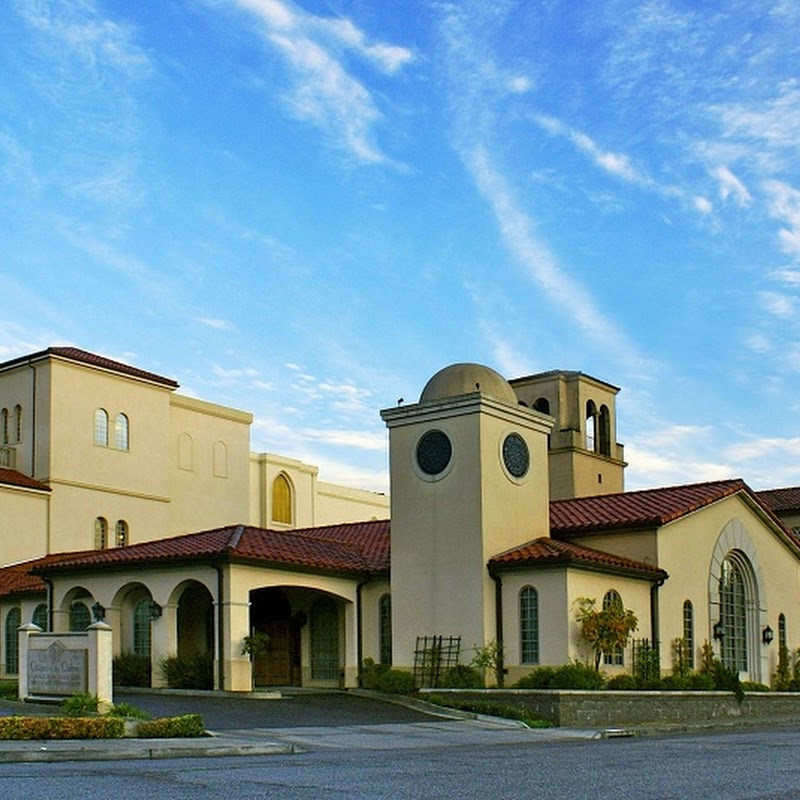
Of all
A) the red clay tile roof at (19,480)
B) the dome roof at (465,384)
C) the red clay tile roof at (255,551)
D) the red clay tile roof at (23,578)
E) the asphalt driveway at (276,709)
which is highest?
the dome roof at (465,384)

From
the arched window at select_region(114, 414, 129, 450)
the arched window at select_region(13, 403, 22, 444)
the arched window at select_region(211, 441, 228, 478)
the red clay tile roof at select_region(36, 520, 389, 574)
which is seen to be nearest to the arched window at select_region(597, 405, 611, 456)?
the arched window at select_region(211, 441, 228, 478)

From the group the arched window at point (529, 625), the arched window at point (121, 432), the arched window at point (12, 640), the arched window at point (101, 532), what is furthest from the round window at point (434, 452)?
the arched window at point (121, 432)

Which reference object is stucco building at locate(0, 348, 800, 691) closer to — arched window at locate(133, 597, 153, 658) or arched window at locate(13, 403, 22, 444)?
arched window at locate(133, 597, 153, 658)

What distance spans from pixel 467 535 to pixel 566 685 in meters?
4.33

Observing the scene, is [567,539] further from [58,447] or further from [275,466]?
[275,466]

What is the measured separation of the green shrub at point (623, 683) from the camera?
2736 cm

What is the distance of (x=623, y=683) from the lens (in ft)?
90.4

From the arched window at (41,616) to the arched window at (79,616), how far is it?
159 cm

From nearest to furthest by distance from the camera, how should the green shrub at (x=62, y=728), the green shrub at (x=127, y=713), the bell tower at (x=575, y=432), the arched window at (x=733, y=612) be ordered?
the green shrub at (x=62, y=728) < the green shrub at (x=127, y=713) < the arched window at (x=733, y=612) < the bell tower at (x=575, y=432)

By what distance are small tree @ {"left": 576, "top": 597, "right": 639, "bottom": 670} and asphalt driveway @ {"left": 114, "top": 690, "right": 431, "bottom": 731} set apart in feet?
13.9

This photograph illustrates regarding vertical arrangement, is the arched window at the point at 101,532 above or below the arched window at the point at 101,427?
below

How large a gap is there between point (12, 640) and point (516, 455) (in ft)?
52.7

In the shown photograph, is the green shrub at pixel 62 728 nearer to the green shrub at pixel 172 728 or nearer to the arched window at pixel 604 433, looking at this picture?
the green shrub at pixel 172 728

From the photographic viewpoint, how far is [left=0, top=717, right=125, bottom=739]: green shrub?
17281 millimetres
